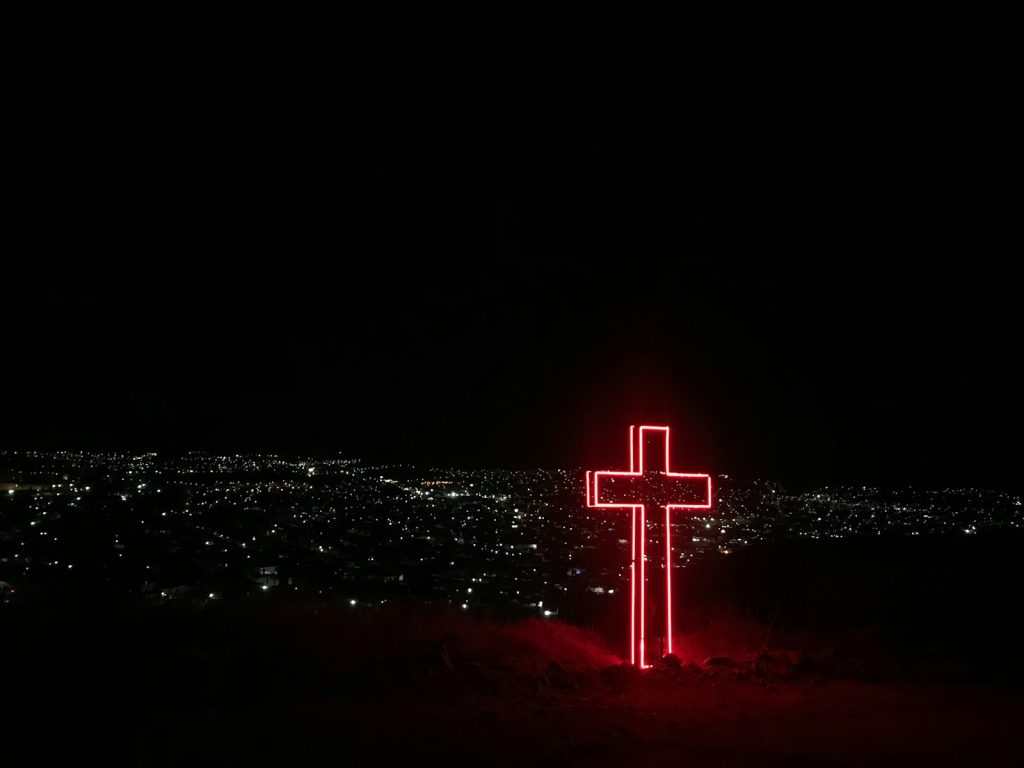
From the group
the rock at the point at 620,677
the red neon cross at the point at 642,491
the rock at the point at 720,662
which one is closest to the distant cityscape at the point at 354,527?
the red neon cross at the point at 642,491

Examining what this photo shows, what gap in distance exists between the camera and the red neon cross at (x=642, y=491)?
43.5 ft

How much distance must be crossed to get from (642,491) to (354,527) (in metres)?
35.9

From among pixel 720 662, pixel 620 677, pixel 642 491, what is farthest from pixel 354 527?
pixel 620 677

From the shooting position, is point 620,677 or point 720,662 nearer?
point 620,677

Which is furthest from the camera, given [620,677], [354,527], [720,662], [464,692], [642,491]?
[354,527]

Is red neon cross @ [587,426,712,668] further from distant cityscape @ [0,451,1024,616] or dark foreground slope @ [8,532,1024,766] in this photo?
dark foreground slope @ [8,532,1024,766]

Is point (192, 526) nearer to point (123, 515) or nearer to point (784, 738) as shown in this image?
point (123, 515)

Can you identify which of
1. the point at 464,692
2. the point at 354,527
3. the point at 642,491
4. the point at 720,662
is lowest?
the point at 354,527

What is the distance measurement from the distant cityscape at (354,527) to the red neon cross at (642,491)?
0.89m

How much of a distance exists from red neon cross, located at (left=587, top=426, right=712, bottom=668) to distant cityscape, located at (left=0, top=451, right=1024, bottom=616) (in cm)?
89

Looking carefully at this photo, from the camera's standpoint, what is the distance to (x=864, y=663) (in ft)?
42.2

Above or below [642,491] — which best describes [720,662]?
below

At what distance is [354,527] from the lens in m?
48.1

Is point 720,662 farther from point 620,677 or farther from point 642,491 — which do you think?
point 642,491
